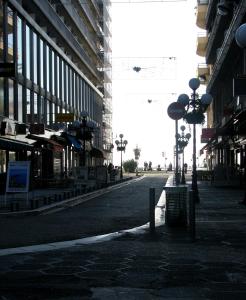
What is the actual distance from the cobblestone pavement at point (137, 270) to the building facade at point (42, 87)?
15.3ft

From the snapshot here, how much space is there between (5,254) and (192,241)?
3644 mm

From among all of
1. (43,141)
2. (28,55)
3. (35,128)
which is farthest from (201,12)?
(35,128)

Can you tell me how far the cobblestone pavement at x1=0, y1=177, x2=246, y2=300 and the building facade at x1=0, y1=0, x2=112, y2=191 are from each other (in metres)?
4.65

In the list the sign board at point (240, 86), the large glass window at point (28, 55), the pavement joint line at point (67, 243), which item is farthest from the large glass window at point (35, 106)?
the sign board at point (240, 86)

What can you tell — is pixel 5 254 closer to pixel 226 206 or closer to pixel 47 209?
pixel 47 209

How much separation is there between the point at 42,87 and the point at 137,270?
110 ft

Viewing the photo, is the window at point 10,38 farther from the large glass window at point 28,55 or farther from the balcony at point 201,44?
the balcony at point 201,44

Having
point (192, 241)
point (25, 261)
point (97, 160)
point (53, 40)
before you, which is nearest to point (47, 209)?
point (192, 241)

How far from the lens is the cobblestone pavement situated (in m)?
7.36

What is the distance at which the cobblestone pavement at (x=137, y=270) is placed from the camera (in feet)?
24.1

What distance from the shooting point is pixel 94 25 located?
7625 cm

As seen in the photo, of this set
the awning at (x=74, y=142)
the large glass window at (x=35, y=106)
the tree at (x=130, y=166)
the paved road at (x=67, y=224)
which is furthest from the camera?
the tree at (x=130, y=166)

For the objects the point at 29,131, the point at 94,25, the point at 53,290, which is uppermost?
the point at 94,25

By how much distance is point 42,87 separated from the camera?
41.4 m
